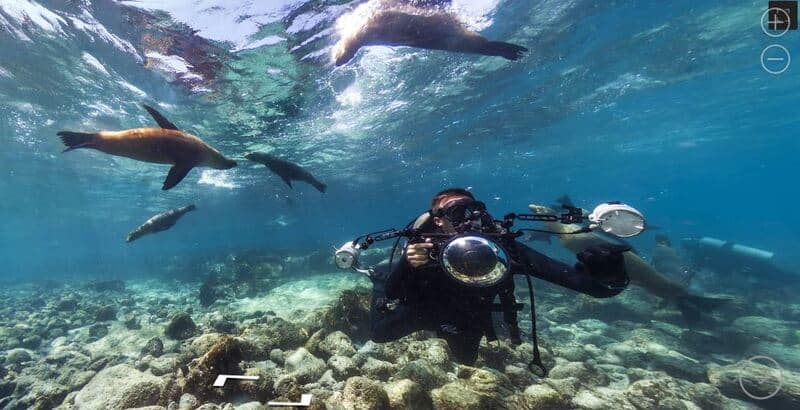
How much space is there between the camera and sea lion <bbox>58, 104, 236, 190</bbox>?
3.54m

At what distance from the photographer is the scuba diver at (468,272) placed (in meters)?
2.44

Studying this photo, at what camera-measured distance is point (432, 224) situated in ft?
11.4

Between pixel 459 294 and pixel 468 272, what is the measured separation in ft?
2.00

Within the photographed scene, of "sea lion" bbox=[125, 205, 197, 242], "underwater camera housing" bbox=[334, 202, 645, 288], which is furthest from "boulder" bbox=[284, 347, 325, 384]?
"sea lion" bbox=[125, 205, 197, 242]

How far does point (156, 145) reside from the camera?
4.09 meters

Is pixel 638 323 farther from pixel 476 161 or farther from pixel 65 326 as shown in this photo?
pixel 476 161

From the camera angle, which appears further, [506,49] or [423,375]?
[506,49]

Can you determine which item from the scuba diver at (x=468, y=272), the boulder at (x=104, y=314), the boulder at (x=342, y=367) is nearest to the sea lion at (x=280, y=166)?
the boulder at (x=342, y=367)

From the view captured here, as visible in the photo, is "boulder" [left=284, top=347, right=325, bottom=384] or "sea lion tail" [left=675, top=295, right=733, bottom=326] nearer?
"boulder" [left=284, top=347, right=325, bottom=384]

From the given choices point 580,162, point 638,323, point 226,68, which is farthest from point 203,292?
point 580,162

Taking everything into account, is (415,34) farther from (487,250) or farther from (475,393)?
(475,393)

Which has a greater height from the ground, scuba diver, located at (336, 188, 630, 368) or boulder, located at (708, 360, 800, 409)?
scuba diver, located at (336, 188, 630, 368)

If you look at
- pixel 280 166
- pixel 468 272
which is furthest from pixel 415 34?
pixel 280 166

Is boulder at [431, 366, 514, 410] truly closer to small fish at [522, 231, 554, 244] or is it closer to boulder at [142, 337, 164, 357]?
small fish at [522, 231, 554, 244]
